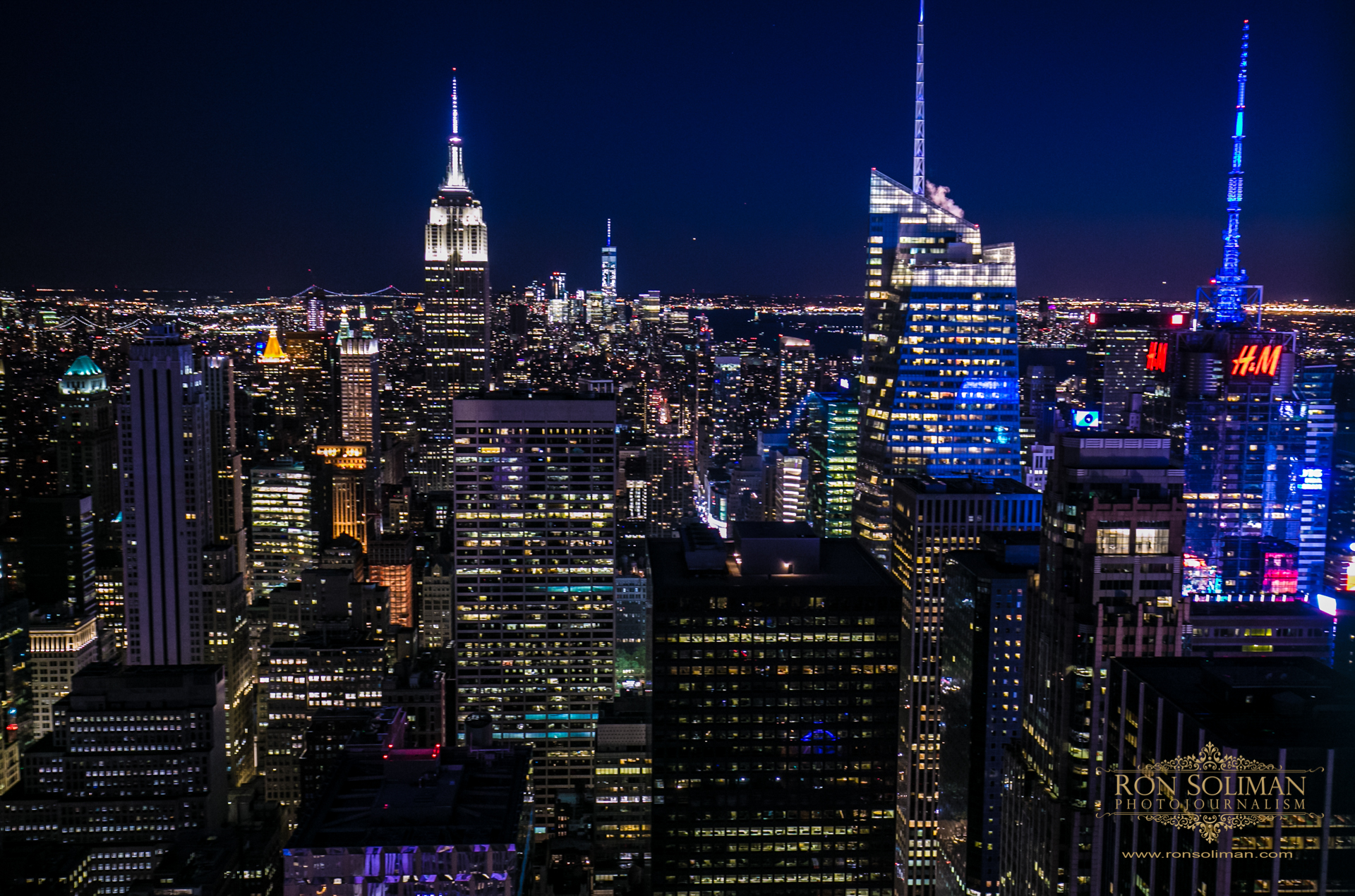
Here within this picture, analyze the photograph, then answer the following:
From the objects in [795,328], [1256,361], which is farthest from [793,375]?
[1256,361]

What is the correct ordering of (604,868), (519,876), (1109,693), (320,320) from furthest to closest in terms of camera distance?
(320,320)
(604,868)
(519,876)
(1109,693)

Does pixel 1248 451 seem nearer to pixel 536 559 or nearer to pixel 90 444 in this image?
pixel 536 559

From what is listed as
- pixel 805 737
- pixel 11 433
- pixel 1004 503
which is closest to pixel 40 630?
pixel 11 433

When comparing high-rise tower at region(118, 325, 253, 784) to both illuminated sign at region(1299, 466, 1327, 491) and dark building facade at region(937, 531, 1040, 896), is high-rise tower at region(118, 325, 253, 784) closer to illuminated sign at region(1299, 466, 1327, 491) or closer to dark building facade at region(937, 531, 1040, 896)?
dark building facade at region(937, 531, 1040, 896)

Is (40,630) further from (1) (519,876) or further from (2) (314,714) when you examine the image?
(1) (519,876)

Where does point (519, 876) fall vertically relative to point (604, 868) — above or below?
above

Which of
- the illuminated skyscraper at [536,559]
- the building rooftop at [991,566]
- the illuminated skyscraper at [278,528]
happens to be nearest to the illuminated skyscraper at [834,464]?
the illuminated skyscraper at [536,559]

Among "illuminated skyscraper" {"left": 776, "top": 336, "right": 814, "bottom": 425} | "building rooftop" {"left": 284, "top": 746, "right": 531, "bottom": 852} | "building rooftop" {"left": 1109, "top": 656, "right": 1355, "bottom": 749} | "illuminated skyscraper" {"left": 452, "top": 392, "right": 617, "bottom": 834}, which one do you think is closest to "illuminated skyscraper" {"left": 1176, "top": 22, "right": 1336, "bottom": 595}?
"building rooftop" {"left": 1109, "top": 656, "right": 1355, "bottom": 749}

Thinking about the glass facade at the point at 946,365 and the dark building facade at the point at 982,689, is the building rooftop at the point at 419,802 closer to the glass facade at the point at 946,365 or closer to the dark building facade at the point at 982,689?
the dark building facade at the point at 982,689
